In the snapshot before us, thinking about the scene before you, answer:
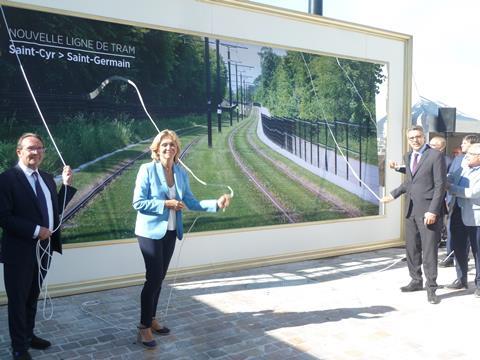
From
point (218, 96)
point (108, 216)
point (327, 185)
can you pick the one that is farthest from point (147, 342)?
point (327, 185)

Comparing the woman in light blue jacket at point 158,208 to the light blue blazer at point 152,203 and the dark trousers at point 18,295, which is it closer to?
the light blue blazer at point 152,203

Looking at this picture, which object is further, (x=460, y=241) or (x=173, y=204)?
(x=460, y=241)

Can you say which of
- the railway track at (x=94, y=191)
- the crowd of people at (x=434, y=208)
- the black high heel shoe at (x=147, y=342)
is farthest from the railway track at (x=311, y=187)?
the black high heel shoe at (x=147, y=342)

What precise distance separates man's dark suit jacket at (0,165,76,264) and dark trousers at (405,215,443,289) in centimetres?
396

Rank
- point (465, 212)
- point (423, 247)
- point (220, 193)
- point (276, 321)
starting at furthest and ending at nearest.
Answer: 1. point (220, 193)
2. point (465, 212)
3. point (423, 247)
4. point (276, 321)

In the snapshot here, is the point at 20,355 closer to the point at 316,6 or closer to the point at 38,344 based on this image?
the point at 38,344

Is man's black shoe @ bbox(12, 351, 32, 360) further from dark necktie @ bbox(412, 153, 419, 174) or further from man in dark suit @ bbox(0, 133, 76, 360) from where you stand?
dark necktie @ bbox(412, 153, 419, 174)

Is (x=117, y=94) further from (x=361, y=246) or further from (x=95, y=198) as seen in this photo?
(x=361, y=246)

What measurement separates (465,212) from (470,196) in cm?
23

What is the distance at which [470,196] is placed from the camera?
5.66 meters

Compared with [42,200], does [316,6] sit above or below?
above

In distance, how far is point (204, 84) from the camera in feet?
21.6

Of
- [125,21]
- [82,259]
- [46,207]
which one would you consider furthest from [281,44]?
[46,207]

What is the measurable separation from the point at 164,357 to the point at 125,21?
391cm
